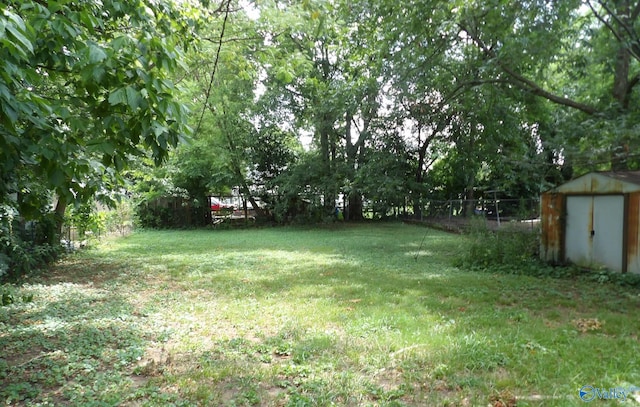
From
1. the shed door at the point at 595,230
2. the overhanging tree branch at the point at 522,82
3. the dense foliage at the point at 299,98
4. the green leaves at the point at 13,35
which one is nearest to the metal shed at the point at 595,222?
the shed door at the point at 595,230

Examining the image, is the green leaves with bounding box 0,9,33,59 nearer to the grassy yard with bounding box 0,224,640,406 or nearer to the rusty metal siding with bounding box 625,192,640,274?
the grassy yard with bounding box 0,224,640,406

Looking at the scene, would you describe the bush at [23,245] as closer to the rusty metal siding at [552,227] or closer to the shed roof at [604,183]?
the rusty metal siding at [552,227]

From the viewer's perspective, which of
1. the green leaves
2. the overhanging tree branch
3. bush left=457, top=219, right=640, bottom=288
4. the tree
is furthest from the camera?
the overhanging tree branch

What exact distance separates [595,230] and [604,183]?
0.85 meters

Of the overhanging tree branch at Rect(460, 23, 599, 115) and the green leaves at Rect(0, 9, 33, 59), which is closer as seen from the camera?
the green leaves at Rect(0, 9, 33, 59)

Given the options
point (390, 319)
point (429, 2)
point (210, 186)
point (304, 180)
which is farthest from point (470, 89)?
point (210, 186)

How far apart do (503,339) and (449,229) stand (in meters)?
12.8

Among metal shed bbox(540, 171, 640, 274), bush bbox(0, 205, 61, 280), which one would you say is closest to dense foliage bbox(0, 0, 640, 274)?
bush bbox(0, 205, 61, 280)

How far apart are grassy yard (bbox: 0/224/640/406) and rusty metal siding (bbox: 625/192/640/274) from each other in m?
→ 0.70

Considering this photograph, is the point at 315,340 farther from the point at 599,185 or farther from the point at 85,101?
the point at 599,185

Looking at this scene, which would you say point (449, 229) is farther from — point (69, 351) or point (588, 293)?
point (69, 351)

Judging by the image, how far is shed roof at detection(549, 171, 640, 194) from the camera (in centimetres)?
704

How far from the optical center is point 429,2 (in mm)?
7391

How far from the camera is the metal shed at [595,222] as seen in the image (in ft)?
22.8
